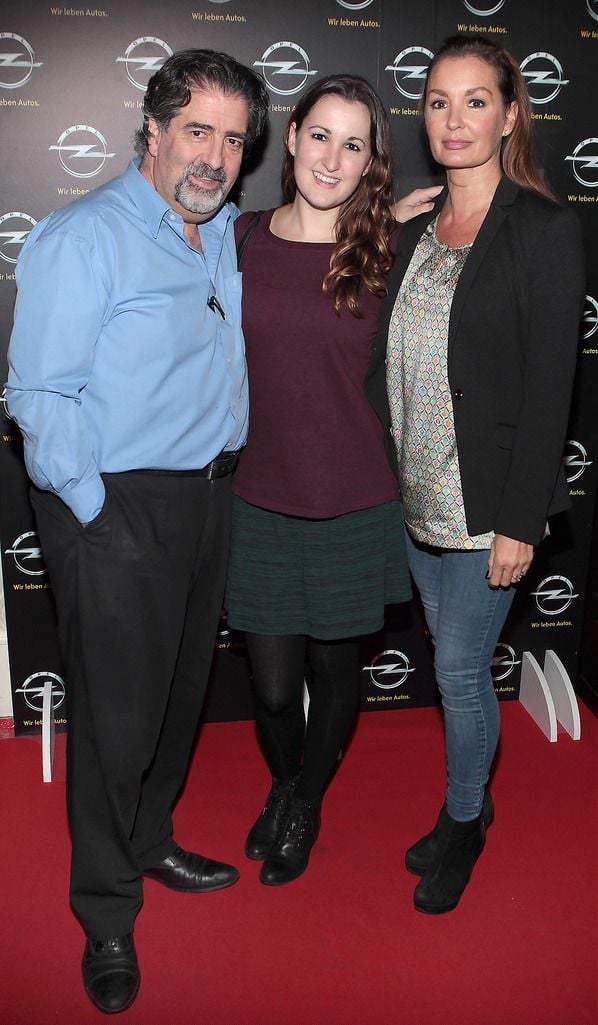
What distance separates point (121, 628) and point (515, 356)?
1.01 m

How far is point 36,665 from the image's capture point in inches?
128

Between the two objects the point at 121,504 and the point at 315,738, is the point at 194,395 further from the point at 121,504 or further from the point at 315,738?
the point at 315,738

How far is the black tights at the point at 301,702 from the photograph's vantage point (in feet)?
8.20

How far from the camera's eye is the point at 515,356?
2121 millimetres

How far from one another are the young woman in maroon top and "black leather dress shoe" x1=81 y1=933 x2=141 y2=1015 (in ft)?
2.18

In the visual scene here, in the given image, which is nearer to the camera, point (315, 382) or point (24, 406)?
point (24, 406)

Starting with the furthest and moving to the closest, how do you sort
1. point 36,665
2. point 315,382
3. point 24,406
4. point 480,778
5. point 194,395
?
point 36,665
point 480,778
point 315,382
point 194,395
point 24,406

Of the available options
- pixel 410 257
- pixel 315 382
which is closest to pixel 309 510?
pixel 315 382

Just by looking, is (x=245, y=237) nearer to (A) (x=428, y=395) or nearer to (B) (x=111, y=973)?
(A) (x=428, y=395)

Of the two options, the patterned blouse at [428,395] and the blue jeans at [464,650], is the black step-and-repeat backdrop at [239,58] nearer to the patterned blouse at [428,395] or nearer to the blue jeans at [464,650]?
the patterned blouse at [428,395]

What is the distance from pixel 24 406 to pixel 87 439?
5.4 inches

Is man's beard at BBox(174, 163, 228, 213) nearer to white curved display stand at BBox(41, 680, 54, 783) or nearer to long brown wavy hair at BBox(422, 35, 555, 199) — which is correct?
long brown wavy hair at BBox(422, 35, 555, 199)

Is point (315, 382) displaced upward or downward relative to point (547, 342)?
downward

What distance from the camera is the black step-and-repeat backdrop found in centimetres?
277
